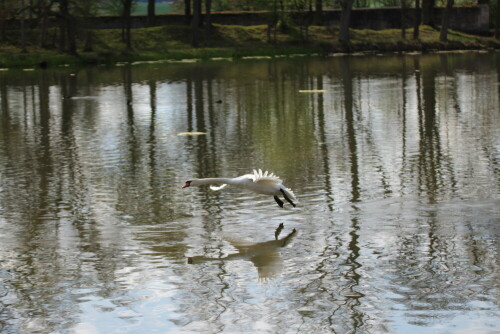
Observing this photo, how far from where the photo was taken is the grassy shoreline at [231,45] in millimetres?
58278

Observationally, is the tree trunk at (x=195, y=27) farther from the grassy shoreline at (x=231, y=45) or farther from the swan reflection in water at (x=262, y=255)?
the swan reflection in water at (x=262, y=255)

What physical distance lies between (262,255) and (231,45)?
59.7 meters

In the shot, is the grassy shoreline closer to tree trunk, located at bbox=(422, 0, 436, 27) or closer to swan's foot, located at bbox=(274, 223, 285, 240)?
tree trunk, located at bbox=(422, 0, 436, 27)

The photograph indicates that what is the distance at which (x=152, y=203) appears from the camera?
12914mm

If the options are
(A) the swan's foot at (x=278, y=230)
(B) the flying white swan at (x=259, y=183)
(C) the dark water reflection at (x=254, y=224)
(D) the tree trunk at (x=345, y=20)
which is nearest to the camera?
(C) the dark water reflection at (x=254, y=224)

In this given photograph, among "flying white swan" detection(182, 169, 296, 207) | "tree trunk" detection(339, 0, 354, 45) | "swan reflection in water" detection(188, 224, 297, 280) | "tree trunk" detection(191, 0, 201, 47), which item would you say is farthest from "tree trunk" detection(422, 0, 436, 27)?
"swan reflection in water" detection(188, 224, 297, 280)

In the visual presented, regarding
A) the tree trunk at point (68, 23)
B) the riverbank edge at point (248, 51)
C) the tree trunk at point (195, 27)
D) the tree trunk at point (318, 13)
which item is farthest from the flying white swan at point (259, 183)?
the tree trunk at point (318, 13)

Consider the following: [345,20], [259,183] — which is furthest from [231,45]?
[259,183]

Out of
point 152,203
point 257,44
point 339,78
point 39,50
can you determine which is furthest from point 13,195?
point 257,44

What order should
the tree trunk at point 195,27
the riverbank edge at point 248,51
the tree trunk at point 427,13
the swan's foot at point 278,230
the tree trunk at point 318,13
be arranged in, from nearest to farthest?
the swan's foot at point 278,230, the riverbank edge at point 248,51, the tree trunk at point 195,27, the tree trunk at point 318,13, the tree trunk at point 427,13

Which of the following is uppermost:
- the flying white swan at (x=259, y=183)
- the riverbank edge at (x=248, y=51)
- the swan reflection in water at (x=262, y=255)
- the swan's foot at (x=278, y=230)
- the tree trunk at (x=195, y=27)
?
the tree trunk at (x=195, y=27)

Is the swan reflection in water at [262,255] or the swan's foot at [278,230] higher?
the swan's foot at [278,230]

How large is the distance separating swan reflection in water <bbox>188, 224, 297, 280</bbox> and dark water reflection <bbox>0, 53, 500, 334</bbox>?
0.10 ft

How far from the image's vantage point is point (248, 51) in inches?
2611
